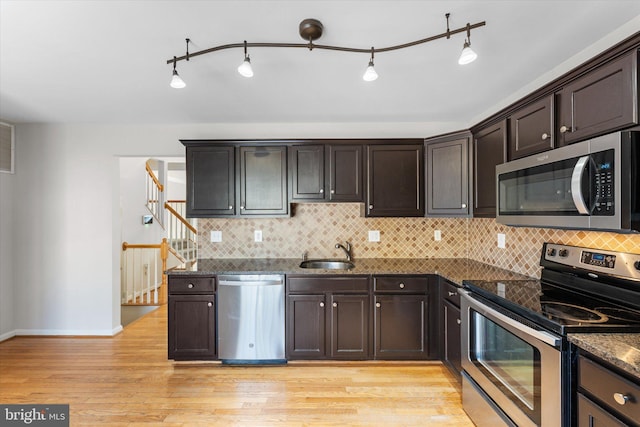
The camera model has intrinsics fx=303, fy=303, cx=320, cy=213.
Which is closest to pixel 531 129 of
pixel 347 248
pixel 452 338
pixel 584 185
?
pixel 584 185

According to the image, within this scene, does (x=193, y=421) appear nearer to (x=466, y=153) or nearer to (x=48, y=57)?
(x=48, y=57)

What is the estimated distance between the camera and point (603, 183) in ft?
4.61

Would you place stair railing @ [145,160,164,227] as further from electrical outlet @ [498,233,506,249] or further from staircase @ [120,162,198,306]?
electrical outlet @ [498,233,506,249]

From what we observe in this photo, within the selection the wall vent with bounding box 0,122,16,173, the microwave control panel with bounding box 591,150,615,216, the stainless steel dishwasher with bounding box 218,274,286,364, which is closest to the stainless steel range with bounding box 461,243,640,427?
the microwave control panel with bounding box 591,150,615,216

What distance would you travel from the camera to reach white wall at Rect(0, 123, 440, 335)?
11.4 ft

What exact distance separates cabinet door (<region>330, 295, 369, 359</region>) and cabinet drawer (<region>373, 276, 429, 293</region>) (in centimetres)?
16

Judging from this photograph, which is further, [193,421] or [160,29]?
[193,421]

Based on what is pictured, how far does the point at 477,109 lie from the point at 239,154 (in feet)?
8.06

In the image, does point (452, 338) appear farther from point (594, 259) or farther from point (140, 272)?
point (140, 272)

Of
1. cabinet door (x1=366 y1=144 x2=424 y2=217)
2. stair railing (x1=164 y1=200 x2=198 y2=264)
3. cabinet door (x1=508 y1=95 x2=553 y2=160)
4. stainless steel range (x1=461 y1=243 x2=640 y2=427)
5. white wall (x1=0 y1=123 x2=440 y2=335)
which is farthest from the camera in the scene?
stair railing (x1=164 y1=200 x2=198 y2=264)

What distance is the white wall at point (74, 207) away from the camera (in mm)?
3461

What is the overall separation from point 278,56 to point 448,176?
1856mm

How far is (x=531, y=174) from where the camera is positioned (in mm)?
1871

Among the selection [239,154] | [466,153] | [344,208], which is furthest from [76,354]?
[466,153]
